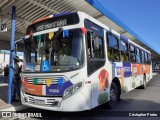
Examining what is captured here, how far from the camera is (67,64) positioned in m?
6.41

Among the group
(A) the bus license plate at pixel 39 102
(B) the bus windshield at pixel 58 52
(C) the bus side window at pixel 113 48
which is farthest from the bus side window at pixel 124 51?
(A) the bus license plate at pixel 39 102

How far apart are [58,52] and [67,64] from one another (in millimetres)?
518

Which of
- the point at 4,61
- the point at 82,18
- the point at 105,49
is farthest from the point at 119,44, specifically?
the point at 4,61

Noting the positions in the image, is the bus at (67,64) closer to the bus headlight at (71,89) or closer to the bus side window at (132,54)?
the bus headlight at (71,89)

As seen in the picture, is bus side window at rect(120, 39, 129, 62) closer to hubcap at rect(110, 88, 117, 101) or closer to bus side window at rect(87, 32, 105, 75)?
hubcap at rect(110, 88, 117, 101)

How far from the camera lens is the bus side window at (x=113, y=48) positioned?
8285 millimetres

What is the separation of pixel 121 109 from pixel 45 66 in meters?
3.25

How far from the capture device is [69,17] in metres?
6.89

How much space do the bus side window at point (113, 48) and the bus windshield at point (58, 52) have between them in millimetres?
2014

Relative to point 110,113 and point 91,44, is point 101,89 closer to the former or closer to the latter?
point 110,113

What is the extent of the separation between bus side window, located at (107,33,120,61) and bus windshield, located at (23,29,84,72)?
2.01 m

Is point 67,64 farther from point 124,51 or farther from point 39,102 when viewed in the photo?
point 124,51

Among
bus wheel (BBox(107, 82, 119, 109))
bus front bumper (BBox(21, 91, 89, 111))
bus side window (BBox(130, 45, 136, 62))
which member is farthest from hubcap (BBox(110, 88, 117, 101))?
bus side window (BBox(130, 45, 136, 62))

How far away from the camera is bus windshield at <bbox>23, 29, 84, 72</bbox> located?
21.0 feet
